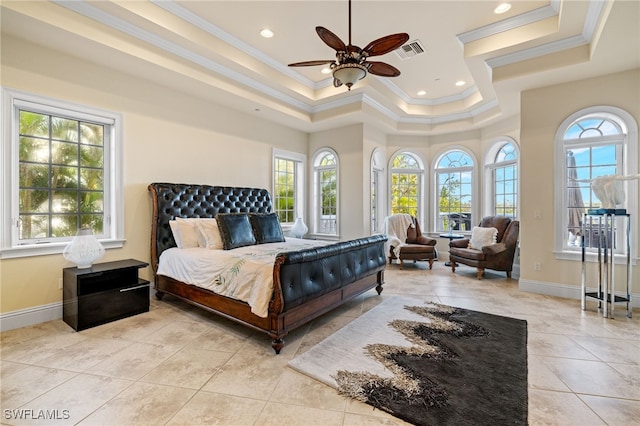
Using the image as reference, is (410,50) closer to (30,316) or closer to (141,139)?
(141,139)

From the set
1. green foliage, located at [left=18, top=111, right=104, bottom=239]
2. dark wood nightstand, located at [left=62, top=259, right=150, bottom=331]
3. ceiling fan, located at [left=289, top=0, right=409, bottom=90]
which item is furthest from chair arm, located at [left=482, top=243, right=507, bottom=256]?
green foliage, located at [left=18, top=111, right=104, bottom=239]

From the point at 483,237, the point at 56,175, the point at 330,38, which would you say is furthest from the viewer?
the point at 483,237

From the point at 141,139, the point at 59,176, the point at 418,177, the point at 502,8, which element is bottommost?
the point at 59,176

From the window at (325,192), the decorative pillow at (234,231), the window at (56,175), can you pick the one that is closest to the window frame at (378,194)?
the window at (325,192)

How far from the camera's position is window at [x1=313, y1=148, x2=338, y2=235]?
6.28m

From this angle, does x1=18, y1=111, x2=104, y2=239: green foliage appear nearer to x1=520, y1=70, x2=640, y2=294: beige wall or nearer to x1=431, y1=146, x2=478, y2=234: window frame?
x1=520, y1=70, x2=640, y2=294: beige wall

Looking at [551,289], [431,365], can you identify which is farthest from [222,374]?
[551,289]

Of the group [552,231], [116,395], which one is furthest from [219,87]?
[552,231]

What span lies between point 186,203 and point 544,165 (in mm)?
5179

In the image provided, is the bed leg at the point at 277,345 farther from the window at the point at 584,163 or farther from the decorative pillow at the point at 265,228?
the window at the point at 584,163

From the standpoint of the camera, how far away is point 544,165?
13.3ft

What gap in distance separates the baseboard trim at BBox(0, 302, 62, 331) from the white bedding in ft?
3.46

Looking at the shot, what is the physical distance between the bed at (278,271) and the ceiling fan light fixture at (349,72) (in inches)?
64.5

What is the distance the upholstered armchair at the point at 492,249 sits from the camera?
491 cm
